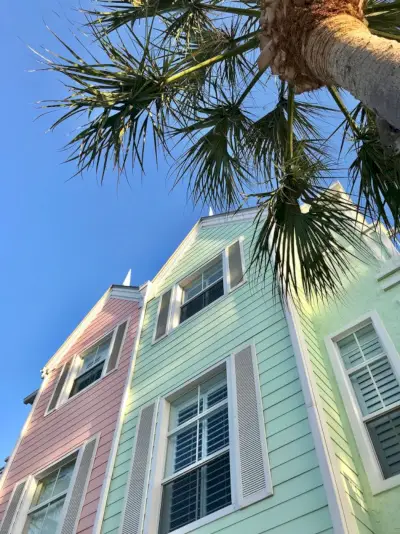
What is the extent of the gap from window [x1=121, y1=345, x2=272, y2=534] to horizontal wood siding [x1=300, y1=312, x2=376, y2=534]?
73cm

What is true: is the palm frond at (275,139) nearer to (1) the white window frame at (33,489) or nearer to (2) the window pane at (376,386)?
(2) the window pane at (376,386)

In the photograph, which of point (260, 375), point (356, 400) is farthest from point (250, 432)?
point (356, 400)

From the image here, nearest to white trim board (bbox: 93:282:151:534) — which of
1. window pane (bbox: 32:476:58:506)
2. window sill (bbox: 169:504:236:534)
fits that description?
window sill (bbox: 169:504:236:534)

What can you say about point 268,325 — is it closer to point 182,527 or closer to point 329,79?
point 182,527

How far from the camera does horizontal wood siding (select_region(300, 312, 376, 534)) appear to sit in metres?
4.38

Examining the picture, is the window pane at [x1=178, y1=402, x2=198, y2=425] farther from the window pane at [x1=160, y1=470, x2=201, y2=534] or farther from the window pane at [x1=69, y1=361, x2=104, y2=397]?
the window pane at [x1=69, y1=361, x2=104, y2=397]

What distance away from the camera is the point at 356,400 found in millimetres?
5492

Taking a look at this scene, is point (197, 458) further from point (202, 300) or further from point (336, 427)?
point (202, 300)

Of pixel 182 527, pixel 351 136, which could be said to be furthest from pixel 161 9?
pixel 182 527

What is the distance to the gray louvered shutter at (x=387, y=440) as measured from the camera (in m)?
4.74

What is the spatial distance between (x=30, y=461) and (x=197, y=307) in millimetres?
4182

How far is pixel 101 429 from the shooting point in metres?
7.98

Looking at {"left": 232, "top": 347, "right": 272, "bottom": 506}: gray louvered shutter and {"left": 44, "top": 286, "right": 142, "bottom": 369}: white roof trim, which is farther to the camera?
{"left": 44, "top": 286, "right": 142, "bottom": 369}: white roof trim

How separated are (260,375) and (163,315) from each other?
3.69 metres
